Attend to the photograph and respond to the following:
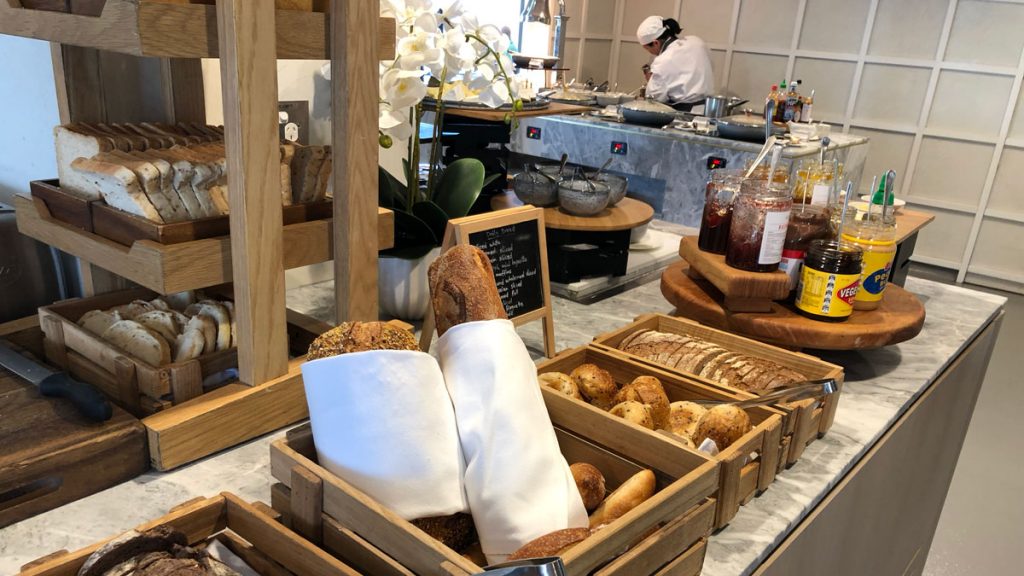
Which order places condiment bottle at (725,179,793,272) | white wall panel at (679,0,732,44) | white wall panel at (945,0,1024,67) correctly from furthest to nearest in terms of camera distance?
white wall panel at (679,0,732,44), white wall panel at (945,0,1024,67), condiment bottle at (725,179,793,272)

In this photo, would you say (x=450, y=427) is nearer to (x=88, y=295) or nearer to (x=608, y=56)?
(x=88, y=295)

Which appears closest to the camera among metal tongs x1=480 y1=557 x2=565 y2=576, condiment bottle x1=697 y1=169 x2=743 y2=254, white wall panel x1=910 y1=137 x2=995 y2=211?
metal tongs x1=480 y1=557 x2=565 y2=576

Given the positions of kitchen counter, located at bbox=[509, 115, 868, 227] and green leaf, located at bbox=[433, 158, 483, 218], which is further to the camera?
kitchen counter, located at bbox=[509, 115, 868, 227]

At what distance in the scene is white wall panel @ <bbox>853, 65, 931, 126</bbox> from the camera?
17.7 feet

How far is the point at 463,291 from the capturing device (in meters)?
0.78

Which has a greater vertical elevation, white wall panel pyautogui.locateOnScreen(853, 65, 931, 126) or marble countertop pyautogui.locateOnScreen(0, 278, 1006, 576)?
white wall panel pyautogui.locateOnScreen(853, 65, 931, 126)

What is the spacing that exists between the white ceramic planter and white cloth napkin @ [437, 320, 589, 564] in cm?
57

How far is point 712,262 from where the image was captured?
1402 mm

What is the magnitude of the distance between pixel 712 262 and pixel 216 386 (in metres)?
0.90

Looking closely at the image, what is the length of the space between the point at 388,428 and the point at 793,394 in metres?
0.60

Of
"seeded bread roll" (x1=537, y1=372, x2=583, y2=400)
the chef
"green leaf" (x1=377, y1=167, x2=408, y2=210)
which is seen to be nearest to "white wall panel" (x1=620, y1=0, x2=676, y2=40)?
the chef

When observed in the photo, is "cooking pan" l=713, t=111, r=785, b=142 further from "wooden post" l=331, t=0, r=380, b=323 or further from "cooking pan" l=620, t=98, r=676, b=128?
"wooden post" l=331, t=0, r=380, b=323

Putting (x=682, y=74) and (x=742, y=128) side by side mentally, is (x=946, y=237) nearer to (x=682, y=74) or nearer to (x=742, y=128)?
(x=682, y=74)

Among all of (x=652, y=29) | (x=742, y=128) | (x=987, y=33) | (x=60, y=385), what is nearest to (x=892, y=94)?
(x=987, y=33)
